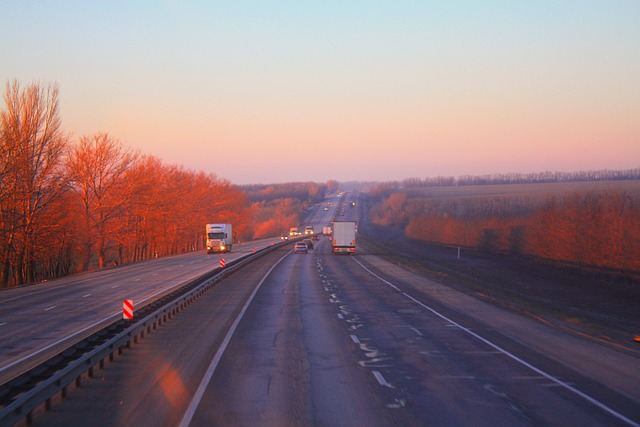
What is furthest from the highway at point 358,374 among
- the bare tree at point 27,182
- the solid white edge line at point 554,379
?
the bare tree at point 27,182

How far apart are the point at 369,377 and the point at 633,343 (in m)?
8.60

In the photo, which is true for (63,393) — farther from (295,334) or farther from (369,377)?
(295,334)

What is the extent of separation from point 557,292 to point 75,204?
39401 millimetres

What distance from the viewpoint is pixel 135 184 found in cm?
6209

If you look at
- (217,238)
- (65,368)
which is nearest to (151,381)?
(65,368)

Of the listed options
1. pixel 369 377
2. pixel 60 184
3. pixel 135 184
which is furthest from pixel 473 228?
pixel 369 377

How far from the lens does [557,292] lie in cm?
3881

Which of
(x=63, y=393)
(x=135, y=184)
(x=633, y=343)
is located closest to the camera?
(x=63, y=393)

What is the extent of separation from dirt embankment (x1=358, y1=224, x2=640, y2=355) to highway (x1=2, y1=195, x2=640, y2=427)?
150 centimetres

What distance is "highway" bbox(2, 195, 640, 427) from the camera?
8.76 metres

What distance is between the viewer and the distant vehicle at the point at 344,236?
6594 centimetres

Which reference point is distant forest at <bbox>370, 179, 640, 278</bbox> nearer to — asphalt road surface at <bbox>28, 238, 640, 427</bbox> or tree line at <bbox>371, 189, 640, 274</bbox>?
tree line at <bbox>371, 189, 640, 274</bbox>

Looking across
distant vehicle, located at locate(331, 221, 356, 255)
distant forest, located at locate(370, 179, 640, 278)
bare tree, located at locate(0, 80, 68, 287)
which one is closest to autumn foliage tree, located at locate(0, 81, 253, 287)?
bare tree, located at locate(0, 80, 68, 287)

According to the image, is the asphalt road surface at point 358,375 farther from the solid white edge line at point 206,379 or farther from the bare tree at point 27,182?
the bare tree at point 27,182
